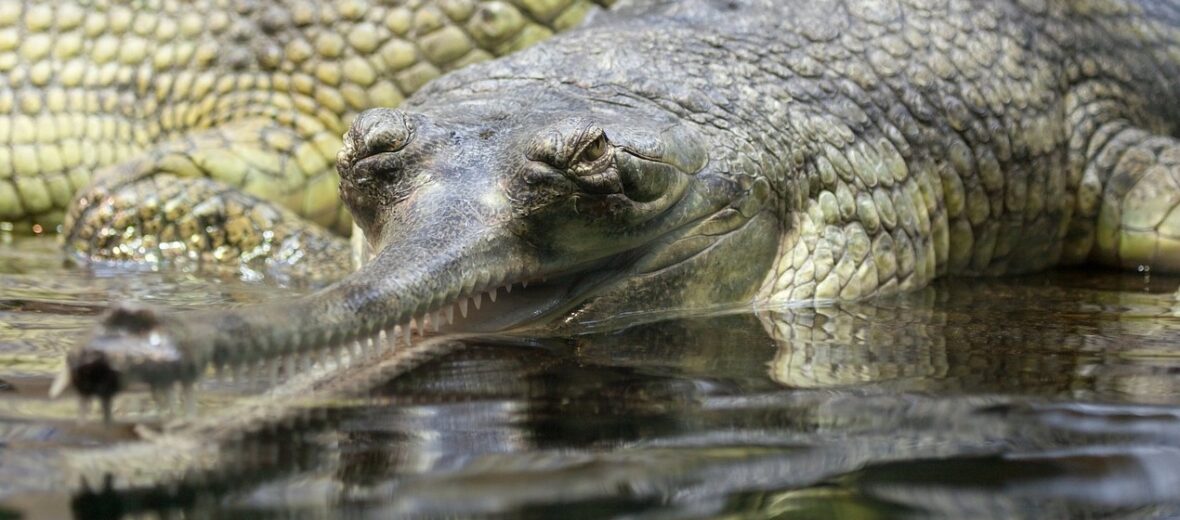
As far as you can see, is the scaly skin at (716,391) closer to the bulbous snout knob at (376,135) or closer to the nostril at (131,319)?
the nostril at (131,319)

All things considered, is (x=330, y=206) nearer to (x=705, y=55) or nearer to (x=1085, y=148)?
(x=705, y=55)

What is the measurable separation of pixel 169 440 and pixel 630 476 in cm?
61

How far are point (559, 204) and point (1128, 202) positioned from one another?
2.15 m

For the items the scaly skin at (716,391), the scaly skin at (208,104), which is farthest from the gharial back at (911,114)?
the scaly skin at (208,104)

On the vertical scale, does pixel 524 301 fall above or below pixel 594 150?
below

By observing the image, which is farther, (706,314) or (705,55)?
(705,55)

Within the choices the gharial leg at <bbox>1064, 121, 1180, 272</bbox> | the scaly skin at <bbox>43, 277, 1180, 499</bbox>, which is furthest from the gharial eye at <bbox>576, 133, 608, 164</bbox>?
the gharial leg at <bbox>1064, 121, 1180, 272</bbox>

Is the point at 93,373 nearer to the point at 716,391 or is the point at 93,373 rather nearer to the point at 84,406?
the point at 84,406

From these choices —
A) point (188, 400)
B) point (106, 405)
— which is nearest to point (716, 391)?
point (188, 400)

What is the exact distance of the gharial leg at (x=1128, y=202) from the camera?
4.04m

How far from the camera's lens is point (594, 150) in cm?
287

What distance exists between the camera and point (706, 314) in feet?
10.1

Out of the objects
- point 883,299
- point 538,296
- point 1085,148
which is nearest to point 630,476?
point 538,296

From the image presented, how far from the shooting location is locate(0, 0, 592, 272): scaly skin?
458 centimetres
